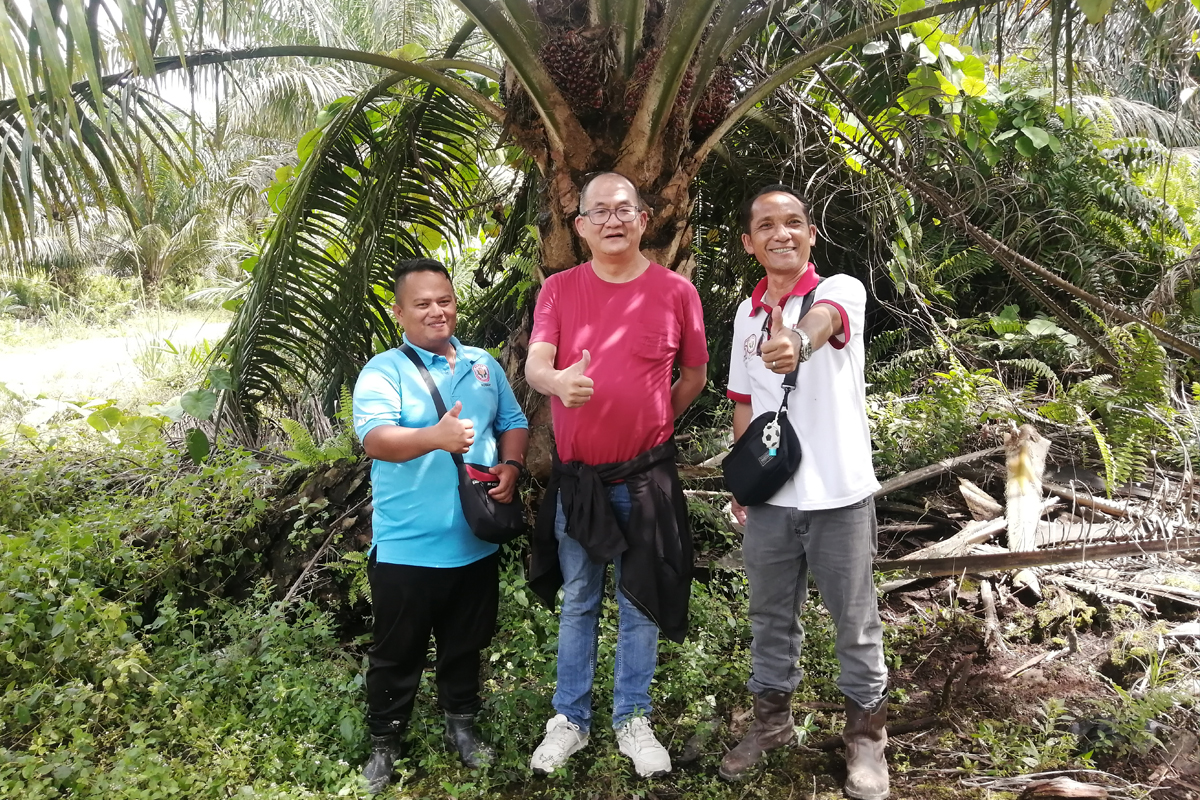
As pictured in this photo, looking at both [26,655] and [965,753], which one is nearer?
[965,753]

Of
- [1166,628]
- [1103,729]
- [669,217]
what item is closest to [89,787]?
[669,217]

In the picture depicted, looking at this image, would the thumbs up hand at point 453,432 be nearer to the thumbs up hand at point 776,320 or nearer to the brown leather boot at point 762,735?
the thumbs up hand at point 776,320

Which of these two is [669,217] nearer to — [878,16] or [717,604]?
[878,16]

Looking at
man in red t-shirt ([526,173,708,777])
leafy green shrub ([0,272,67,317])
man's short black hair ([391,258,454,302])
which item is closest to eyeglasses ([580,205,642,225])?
man in red t-shirt ([526,173,708,777])

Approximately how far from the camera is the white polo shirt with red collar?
2.54 m

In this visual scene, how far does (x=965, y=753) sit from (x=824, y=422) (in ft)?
4.58

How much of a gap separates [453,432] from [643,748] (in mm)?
1303

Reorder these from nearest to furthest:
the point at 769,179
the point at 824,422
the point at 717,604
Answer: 1. the point at 824,422
2. the point at 717,604
3. the point at 769,179

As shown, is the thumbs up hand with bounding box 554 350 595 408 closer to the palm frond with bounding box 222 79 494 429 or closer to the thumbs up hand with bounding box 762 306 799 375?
the thumbs up hand with bounding box 762 306 799 375

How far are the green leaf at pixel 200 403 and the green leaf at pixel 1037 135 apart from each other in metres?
5.43

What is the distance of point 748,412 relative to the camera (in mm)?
2834

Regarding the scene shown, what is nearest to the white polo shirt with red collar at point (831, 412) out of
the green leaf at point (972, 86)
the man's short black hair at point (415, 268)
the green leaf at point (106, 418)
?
the man's short black hair at point (415, 268)

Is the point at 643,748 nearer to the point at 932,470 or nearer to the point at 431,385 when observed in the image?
the point at 431,385

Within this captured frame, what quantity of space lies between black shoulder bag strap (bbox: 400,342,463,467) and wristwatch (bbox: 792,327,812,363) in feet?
3.95
